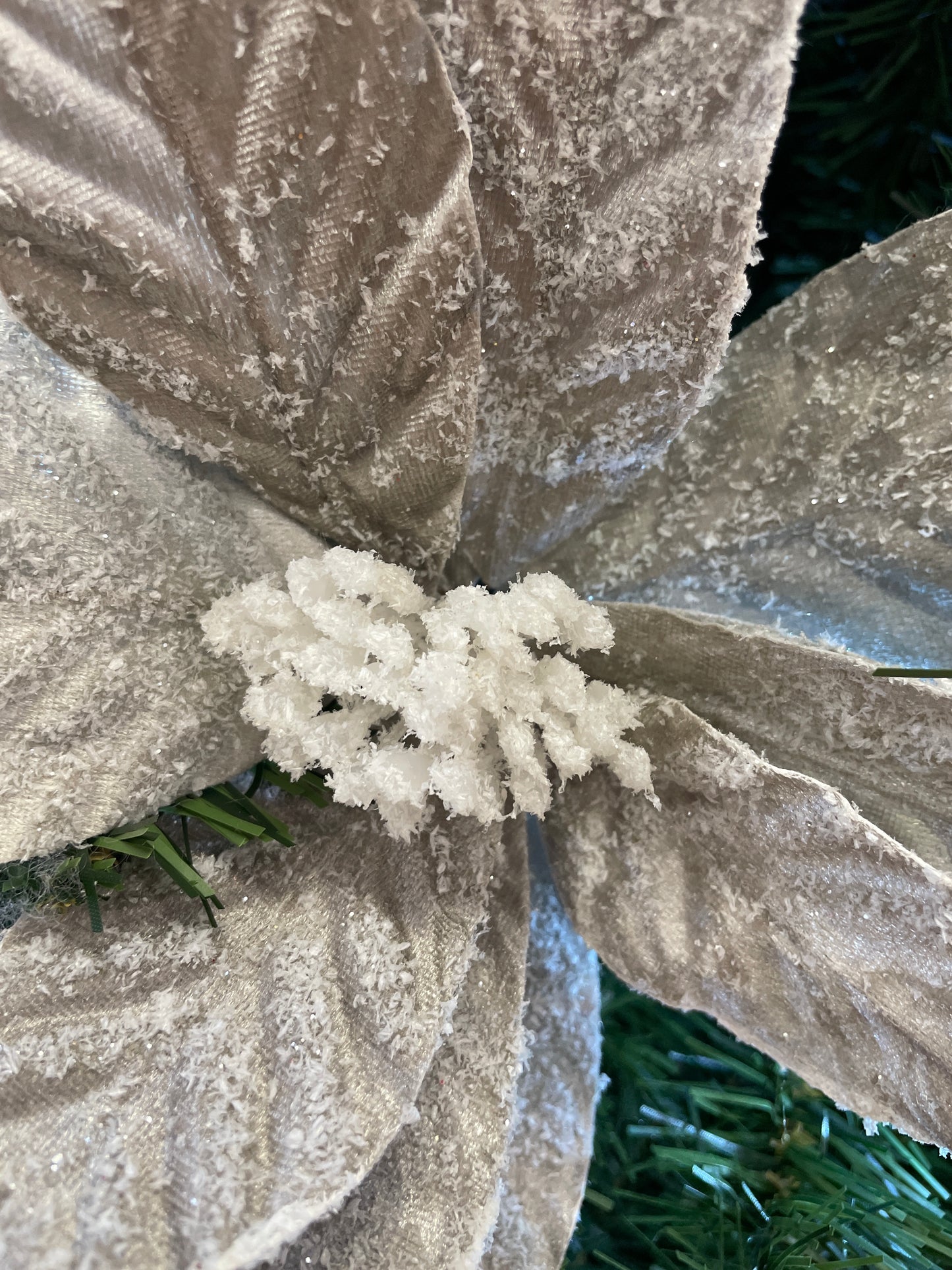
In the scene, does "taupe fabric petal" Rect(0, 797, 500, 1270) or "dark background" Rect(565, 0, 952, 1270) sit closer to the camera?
"taupe fabric petal" Rect(0, 797, 500, 1270)

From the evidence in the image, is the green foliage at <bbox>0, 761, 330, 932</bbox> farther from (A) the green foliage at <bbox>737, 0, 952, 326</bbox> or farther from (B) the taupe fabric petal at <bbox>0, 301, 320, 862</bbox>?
(A) the green foliage at <bbox>737, 0, 952, 326</bbox>

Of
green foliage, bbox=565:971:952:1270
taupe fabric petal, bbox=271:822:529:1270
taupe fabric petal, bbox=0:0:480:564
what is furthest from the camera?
green foliage, bbox=565:971:952:1270

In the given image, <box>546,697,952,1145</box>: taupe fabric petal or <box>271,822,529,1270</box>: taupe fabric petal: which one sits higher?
<box>546,697,952,1145</box>: taupe fabric petal

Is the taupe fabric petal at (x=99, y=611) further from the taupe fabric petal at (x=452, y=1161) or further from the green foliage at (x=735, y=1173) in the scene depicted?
the green foliage at (x=735, y=1173)

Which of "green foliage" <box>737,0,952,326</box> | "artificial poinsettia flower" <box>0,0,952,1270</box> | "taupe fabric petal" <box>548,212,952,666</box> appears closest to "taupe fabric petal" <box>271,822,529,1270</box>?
"artificial poinsettia flower" <box>0,0,952,1270</box>

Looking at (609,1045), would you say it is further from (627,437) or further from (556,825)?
(627,437)

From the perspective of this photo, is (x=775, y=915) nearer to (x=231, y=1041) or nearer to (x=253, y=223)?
(x=231, y=1041)

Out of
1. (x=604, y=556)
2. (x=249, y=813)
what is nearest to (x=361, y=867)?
(x=249, y=813)

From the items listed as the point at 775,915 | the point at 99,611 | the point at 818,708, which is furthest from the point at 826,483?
the point at 99,611
